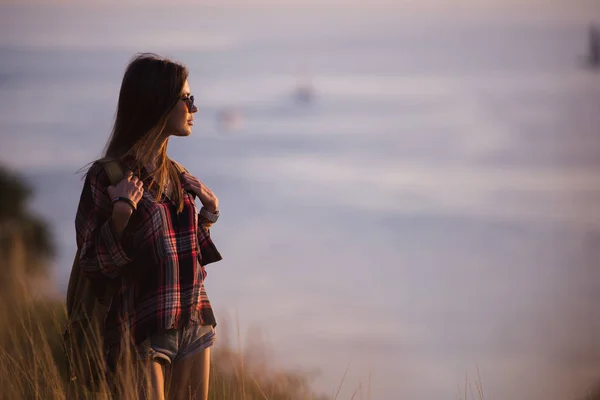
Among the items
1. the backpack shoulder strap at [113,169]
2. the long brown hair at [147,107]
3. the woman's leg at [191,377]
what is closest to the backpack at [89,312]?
the backpack shoulder strap at [113,169]

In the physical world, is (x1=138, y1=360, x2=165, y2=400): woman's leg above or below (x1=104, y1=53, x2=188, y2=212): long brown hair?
below

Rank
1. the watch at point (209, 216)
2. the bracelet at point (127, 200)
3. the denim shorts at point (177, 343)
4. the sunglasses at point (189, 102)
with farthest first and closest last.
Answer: the watch at point (209, 216)
the sunglasses at point (189, 102)
the denim shorts at point (177, 343)
the bracelet at point (127, 200)

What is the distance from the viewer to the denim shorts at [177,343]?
341cm

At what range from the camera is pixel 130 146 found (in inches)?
140

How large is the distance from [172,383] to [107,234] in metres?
0.70

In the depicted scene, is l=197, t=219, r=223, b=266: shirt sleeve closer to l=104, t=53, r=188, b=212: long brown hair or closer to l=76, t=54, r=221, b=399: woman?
l=76, t=54, r=221, b=399: woman

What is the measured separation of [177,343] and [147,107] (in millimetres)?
969

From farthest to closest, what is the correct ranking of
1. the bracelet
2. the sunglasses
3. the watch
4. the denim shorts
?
the watch → the sunglasses → the denim shorts → the bracelet

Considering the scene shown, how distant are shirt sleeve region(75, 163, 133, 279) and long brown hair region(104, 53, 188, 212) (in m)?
0.16

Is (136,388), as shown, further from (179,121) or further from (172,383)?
(179,121)

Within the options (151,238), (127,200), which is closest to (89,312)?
(151,238)

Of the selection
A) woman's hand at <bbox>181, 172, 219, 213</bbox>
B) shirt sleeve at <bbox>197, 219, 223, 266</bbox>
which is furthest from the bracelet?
shirt sleeve at <bbox>197, 219, 223, 266</bbox>

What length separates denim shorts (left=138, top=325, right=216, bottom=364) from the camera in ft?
11.2

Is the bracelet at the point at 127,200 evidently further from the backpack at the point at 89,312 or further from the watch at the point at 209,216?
the watch at the point at 209,216
